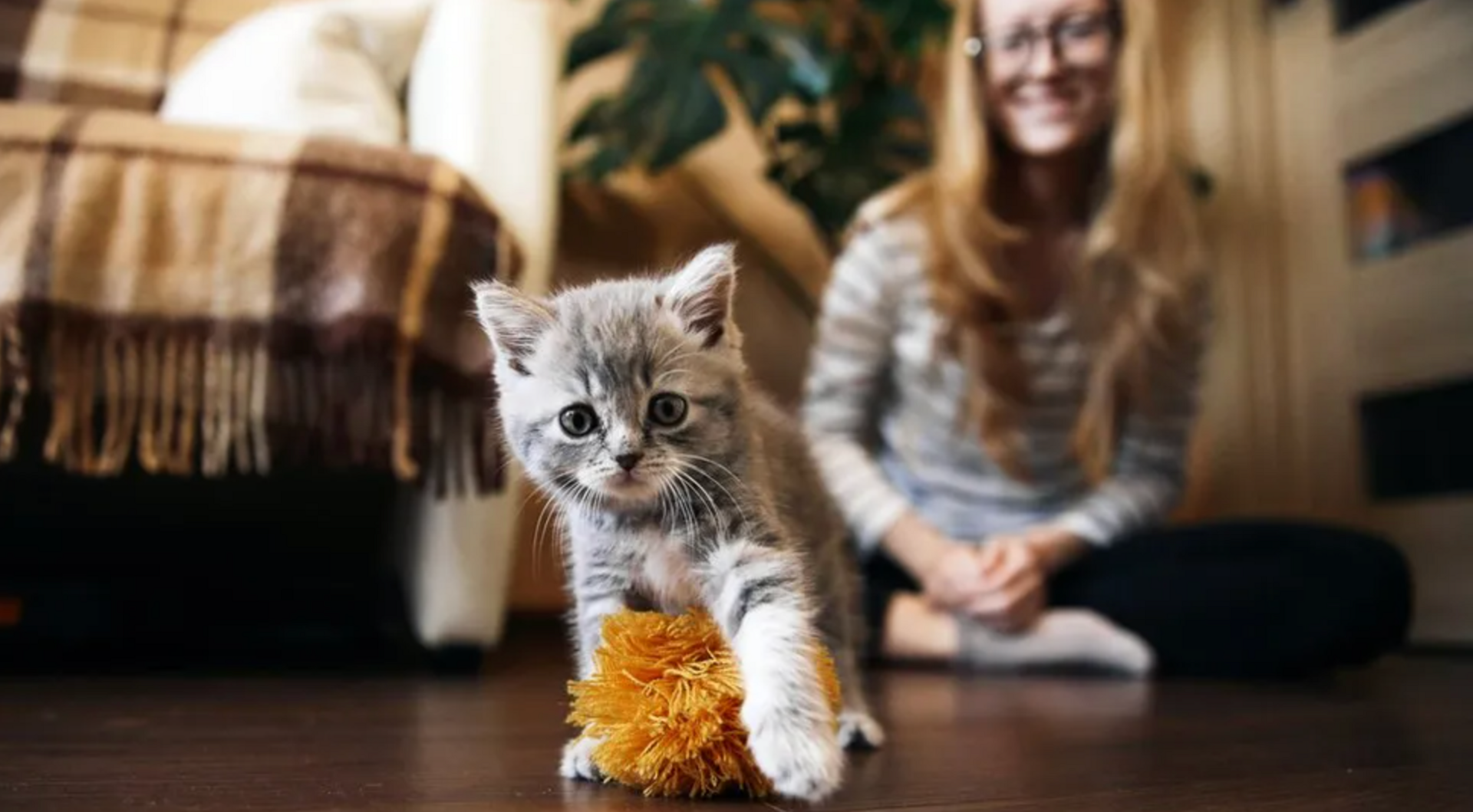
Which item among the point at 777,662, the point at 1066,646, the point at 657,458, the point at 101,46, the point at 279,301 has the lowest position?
the point at 1066,646

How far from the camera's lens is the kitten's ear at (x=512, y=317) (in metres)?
0.67

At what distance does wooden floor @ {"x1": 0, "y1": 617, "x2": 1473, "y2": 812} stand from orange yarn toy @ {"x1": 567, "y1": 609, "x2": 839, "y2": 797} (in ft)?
0.07

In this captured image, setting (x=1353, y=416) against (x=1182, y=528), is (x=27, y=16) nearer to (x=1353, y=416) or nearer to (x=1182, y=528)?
(x=1182, y=528)

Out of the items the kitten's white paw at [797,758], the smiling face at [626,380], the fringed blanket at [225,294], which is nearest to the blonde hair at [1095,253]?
the fringed blanket at [225,294]

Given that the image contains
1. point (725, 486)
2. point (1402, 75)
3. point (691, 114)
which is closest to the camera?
point (725, 486)

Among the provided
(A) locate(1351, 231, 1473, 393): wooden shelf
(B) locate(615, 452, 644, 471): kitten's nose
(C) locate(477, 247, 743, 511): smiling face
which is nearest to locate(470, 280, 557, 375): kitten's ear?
(C) locate(477, 247, 743, 511): smiling face

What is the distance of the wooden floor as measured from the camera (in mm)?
649

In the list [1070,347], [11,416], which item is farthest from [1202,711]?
[11,416]

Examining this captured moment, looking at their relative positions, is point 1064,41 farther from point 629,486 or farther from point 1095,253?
point 629,486

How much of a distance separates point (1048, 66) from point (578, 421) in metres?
1.02

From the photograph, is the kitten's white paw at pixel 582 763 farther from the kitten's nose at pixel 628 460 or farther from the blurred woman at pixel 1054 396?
the blurred woman at pixel 1054 396

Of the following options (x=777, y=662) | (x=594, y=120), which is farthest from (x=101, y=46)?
(x=777, y=662)

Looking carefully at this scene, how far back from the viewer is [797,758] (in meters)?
0.55

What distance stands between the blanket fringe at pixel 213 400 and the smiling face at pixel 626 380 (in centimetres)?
47
